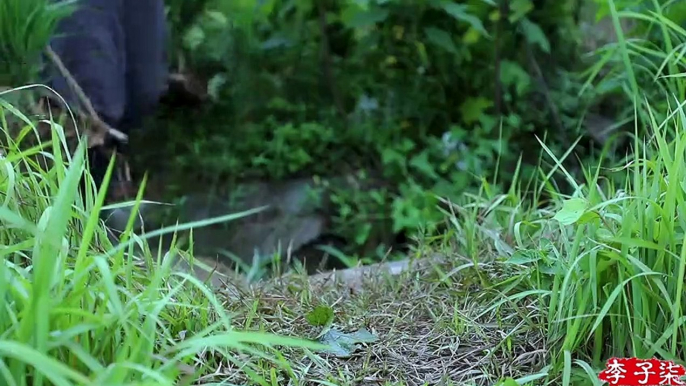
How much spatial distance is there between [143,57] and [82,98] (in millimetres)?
334

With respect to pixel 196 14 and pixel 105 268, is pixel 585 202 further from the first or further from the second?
pixel 196 14

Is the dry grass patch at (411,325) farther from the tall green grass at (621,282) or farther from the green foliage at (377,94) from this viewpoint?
the green foliage at (377,94)

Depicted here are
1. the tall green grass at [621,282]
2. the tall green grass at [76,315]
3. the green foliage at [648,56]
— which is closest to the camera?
the tall green grass at [76,315]

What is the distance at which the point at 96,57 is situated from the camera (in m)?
1.75

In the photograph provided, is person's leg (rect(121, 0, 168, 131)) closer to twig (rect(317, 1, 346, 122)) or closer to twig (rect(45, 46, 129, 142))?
twig (rect(45, 46, 129, 142))

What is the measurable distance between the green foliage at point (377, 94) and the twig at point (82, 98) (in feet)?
1.54

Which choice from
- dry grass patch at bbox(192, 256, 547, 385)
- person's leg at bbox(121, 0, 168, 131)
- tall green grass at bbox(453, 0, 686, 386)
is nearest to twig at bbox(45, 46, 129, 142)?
person's leg at bbox(121, 0, 168, 131)

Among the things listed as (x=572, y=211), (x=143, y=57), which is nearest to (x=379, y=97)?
(x=143, y=57)

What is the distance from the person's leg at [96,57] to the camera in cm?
161

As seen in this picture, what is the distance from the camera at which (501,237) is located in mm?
1350

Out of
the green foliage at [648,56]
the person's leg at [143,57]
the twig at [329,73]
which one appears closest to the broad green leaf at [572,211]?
the green foliage at [648,56]

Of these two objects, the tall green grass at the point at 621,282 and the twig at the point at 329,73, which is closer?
the tall green grass at the point at 621,282

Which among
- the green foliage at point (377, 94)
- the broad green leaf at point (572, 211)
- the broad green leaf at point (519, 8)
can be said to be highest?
the broad green leaf at point (519, 8)

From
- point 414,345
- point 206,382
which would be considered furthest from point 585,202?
point 206,382
